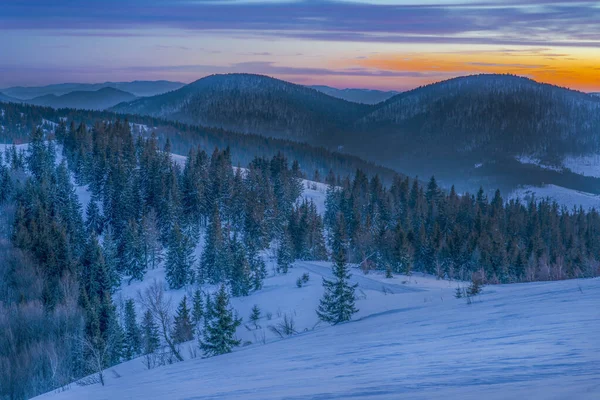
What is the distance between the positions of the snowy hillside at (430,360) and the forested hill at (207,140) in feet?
437

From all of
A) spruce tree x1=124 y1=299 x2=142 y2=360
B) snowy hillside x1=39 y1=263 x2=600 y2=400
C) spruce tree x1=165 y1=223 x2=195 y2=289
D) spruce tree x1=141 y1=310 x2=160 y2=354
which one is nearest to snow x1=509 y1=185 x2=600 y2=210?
spruce tree x1=165 y1=223 x2=195 y2=289

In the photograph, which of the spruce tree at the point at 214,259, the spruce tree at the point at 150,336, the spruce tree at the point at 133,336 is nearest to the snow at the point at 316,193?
the spruce tree at the point at 214,259

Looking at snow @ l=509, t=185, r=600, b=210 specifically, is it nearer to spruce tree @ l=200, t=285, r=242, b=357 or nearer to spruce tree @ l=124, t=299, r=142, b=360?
spruce tree @ l=124, t=299, r=142, b=360

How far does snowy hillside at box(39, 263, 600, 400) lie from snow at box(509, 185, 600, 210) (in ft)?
475

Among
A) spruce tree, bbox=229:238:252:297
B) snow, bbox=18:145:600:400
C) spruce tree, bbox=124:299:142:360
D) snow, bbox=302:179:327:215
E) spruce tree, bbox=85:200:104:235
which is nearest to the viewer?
snow, bbox=18:145:600:400

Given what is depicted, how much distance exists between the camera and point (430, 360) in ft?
21.8

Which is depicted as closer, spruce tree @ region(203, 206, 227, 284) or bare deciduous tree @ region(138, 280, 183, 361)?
bare deciduous tree @ region(138, 280, 183, 361)

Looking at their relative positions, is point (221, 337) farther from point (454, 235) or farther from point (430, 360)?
point (454, 235)

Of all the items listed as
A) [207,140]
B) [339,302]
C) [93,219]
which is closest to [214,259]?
[93,219]

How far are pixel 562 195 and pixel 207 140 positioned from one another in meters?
113

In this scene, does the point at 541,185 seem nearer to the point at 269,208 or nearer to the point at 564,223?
the point at 564,223

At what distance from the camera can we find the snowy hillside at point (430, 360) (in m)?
5.15

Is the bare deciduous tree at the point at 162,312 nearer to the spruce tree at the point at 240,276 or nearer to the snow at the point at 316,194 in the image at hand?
the spruce tree at the point at 240,276

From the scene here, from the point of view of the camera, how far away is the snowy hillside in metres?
5.15
